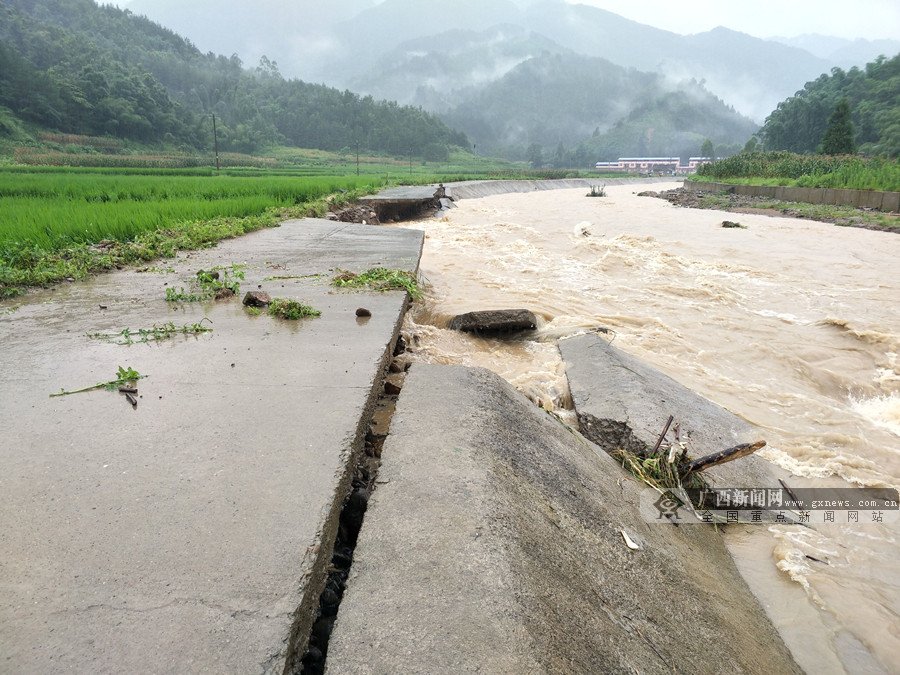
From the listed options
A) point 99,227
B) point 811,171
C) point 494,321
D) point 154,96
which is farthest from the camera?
point 154,96

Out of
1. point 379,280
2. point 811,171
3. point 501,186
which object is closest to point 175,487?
point 379,280

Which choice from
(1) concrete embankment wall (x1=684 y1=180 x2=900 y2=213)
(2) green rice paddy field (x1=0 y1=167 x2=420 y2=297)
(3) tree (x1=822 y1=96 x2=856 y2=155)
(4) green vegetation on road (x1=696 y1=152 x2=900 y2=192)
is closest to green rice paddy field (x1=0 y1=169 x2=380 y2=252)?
(2) green rice paddy field (x1=0 y1=167 x2=420 y2=297)

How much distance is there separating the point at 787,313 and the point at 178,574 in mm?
7431

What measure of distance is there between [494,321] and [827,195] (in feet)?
62.8

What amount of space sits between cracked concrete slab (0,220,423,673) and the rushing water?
1.68 m

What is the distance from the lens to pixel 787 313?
6.57 meters

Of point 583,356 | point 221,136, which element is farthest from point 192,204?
point 221,136

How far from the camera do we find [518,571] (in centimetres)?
136

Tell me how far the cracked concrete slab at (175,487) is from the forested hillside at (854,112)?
173 feet

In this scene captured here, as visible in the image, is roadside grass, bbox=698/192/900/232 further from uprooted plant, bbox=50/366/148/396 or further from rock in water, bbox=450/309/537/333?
uprooted plant, bbox=50/366/148/396

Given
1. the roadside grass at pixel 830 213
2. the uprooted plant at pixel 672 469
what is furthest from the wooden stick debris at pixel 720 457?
the roadside grass at pixel 830 213

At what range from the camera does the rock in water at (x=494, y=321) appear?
500cm

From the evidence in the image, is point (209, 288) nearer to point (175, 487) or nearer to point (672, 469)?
point (175, 487)

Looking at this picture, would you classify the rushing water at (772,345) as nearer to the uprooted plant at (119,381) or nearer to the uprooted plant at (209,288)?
the uprooted plant at (209,288)
